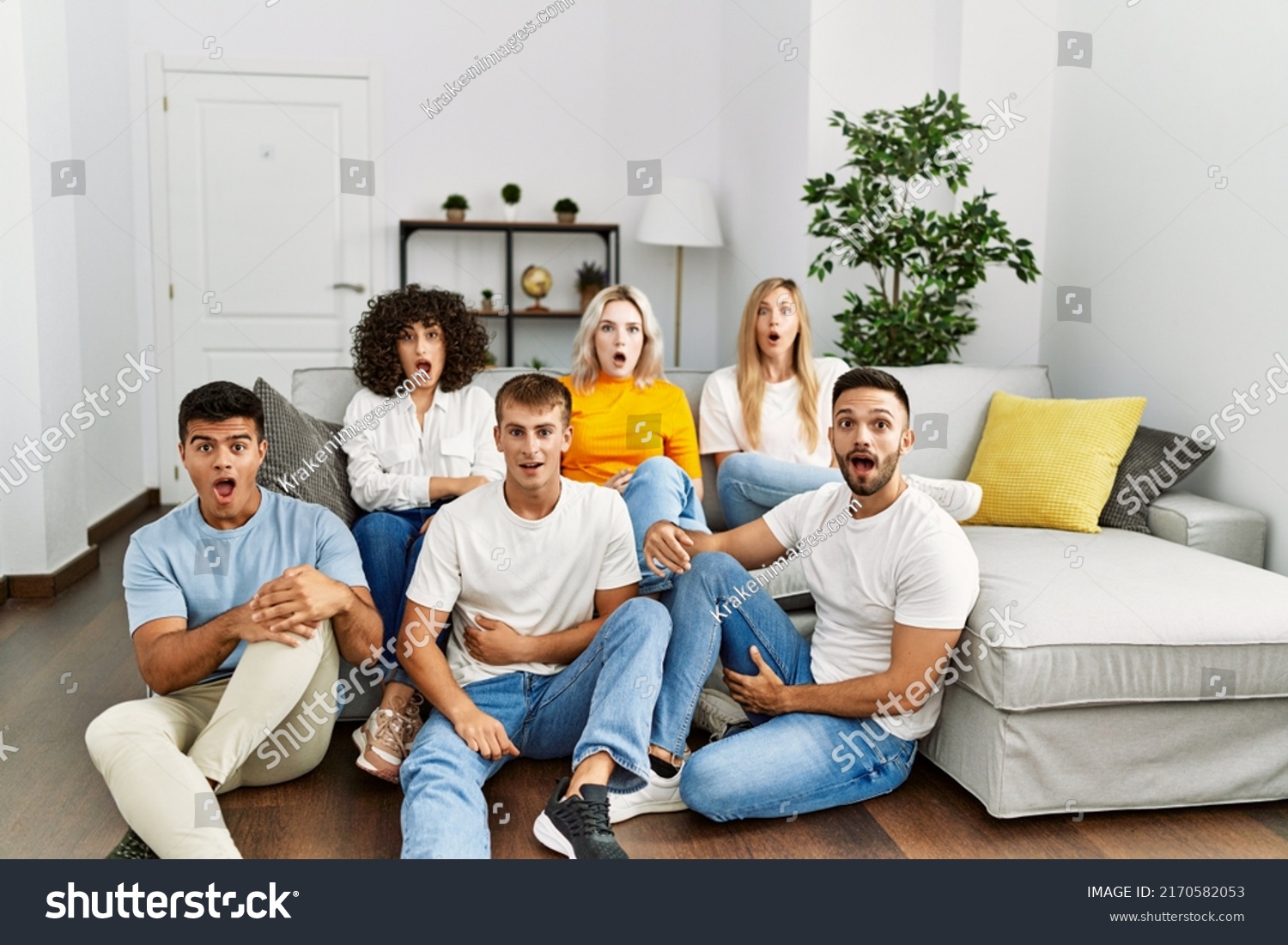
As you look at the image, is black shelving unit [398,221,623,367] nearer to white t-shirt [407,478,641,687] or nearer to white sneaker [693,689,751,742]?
white sneaker [693,689,751,742]

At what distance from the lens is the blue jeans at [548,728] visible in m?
1.93

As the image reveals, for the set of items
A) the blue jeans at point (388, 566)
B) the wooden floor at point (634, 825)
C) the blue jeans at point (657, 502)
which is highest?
the blue jeans at point (657, 502)

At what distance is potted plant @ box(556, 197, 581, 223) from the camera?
5.52 m

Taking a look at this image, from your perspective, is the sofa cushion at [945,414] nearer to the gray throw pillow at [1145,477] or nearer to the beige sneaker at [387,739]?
the gray throw pillow at [1145,477]

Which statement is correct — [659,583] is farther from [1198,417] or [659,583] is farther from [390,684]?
[1198,417]

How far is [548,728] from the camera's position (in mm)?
2307

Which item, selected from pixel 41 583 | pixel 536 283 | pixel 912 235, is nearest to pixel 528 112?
pixel 536 283

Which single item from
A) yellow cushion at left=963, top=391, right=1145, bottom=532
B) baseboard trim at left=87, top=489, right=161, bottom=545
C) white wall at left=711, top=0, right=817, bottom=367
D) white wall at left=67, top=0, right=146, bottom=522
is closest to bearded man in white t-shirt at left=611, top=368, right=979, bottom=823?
yellow cushion at left=963, top=391, right=1145, bottom=532

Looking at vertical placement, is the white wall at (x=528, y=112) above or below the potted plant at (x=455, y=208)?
above

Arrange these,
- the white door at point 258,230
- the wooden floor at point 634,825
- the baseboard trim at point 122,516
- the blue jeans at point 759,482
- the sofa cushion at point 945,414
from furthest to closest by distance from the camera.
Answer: the white door at point 258,230 < the baseboard trim at point 122,516 < the sofa cushion at point 945,414 < the blue jeans at point 759,482 < the wooden floor at point 634,825

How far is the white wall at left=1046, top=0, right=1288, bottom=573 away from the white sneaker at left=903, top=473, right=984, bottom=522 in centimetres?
94

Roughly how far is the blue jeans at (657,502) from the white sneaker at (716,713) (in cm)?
30

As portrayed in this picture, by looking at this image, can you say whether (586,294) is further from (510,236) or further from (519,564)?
(519,564)

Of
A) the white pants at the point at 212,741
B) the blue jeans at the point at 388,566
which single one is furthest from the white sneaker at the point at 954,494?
the white pants at the point at 212,741
